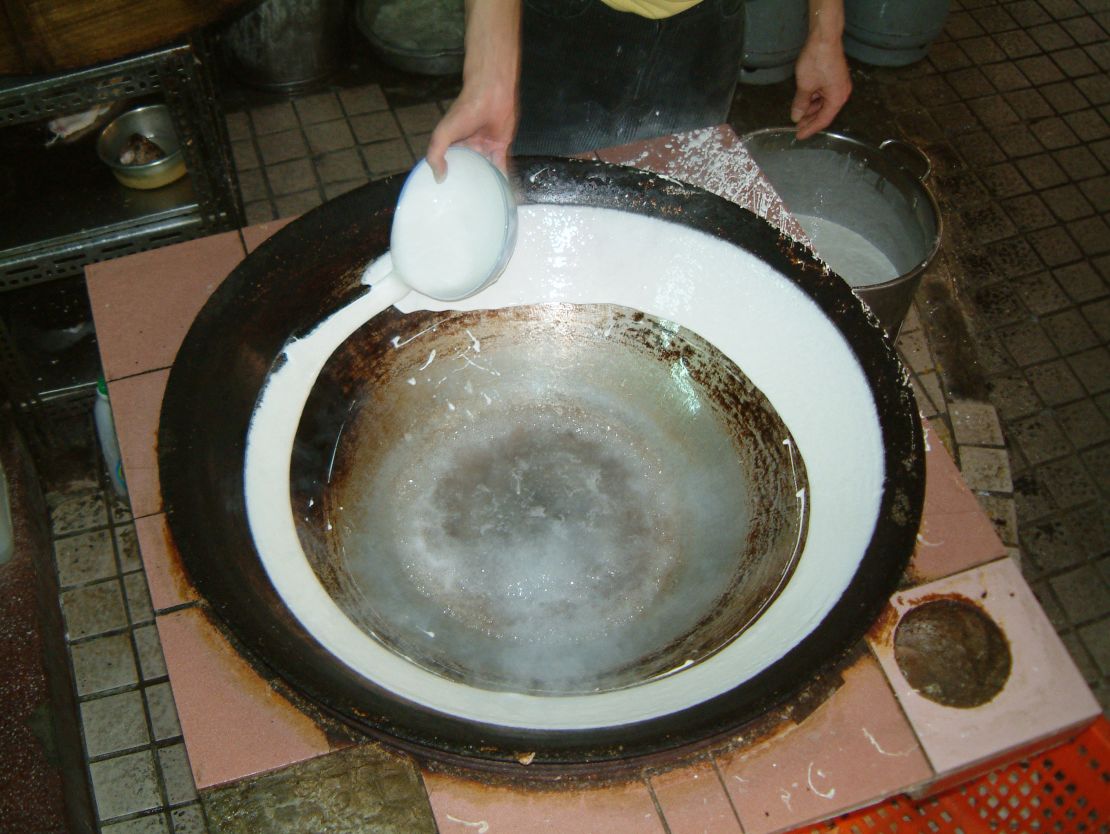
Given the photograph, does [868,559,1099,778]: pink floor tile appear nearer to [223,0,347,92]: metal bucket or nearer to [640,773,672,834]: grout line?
[640,773,672,834]: grout line

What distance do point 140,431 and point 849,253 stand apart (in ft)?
7.64

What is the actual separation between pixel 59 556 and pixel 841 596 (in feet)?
7.98

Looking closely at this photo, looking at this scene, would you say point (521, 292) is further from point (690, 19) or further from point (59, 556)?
point (59, 556)

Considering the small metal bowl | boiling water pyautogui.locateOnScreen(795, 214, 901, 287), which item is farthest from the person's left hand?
the small metal bowl

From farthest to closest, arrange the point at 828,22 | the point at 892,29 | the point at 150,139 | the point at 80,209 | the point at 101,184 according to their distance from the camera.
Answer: the point at 892,29, the point at 150,139, the point at 101,184, the point at 80,209, the point at 828,22

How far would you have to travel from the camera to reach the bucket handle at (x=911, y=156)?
2911 mm

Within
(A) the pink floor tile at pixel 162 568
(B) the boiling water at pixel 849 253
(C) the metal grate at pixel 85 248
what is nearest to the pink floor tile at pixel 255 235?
(A) the pink floor tile at pixel 162 568

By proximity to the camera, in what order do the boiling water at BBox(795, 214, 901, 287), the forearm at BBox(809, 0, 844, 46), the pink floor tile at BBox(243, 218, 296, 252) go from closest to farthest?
the pink floor tile at BBox(243, 218, 296, 252) → the forearm at BBox(809, 0, 844, 46) → the boiling water at BBox(795, 214, 901, 287)

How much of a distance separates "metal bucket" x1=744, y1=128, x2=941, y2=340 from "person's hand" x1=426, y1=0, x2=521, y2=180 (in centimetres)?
121

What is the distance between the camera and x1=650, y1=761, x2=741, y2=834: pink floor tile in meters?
1.26

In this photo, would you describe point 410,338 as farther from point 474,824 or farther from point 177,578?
point 474,824

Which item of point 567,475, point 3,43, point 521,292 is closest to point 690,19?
point 521,292

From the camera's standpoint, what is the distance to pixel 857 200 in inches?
116

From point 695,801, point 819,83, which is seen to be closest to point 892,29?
point 819,83
